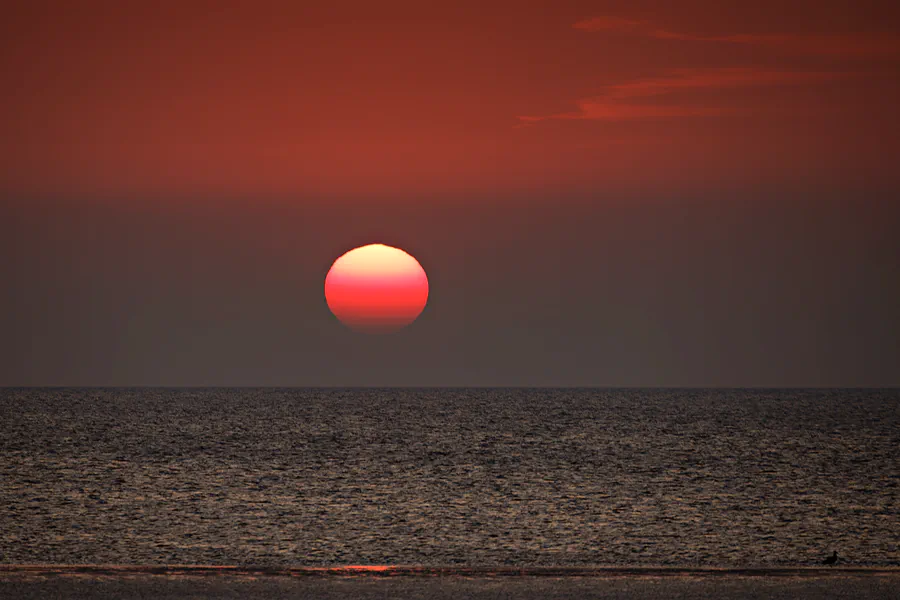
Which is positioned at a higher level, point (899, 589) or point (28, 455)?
point (899, 589)

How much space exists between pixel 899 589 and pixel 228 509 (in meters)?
9.02

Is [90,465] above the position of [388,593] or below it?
below

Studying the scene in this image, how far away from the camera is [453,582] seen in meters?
8.98

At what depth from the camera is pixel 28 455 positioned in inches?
1348

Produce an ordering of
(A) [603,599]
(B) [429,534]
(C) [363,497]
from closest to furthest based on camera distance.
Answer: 1. (A) [603,599]
2. (B) [429,534]
3. (C) [363,497]

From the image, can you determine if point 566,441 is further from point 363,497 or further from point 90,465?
point 363,497

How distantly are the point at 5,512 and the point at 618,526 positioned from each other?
26.5 feet

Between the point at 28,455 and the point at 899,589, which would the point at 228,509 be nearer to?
the point at 899,589

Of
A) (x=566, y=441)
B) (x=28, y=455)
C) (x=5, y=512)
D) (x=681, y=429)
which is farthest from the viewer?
(x=681, y=429)

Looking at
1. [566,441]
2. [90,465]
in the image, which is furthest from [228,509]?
[566,441]

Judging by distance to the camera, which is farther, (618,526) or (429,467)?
(429,467)

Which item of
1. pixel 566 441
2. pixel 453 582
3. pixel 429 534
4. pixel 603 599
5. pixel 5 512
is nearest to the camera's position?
pixel 603 599

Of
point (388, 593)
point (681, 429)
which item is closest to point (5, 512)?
point (388, 593)

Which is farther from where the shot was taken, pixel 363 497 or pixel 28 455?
pixel 28 455
